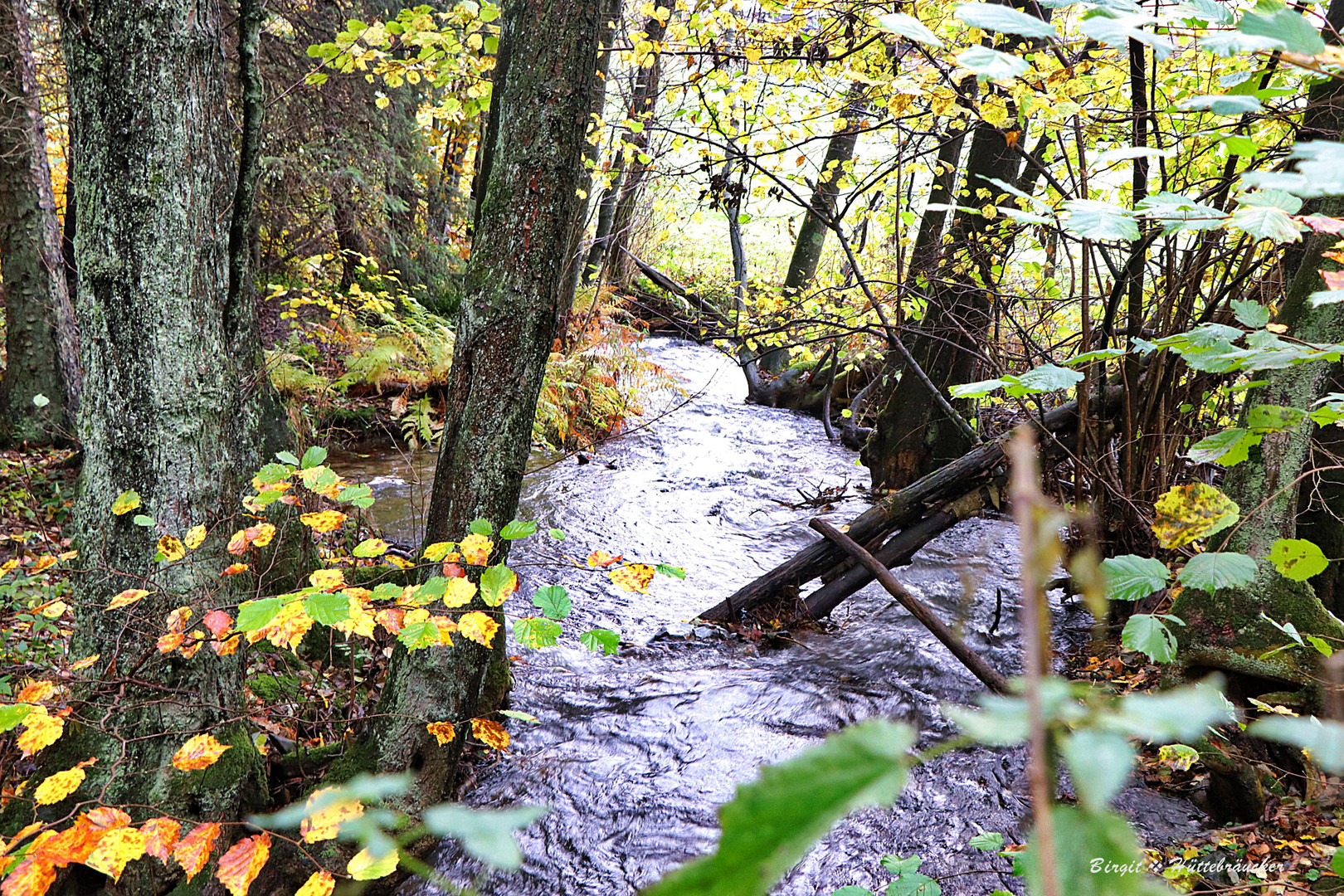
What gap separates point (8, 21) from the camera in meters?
6.15

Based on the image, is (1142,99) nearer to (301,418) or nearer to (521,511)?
(521,511)

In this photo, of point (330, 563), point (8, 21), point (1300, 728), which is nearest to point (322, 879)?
point (330, 563)

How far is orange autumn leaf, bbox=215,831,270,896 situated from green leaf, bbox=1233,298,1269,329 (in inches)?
107

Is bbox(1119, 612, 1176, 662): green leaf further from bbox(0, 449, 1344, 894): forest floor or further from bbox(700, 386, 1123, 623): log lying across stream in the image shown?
bbox(700, 386, 1123, 623): log lying across stream

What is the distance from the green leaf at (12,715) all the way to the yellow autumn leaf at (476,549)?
1207 millimetres

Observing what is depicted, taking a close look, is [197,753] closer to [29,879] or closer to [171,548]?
[29,879]

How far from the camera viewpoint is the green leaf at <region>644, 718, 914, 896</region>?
0.31 meters

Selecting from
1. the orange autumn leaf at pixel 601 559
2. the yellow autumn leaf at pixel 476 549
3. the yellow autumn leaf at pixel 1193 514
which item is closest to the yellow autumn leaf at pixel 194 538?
the yellow autumn leaf at pixel 476 549

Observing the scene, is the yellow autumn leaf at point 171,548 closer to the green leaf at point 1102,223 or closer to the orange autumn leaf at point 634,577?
the orange autumn leaf at point 634,577

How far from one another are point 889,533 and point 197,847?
13.0ft

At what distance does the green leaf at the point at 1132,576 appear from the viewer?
1.33m

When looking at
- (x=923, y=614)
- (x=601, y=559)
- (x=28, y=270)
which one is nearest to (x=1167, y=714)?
(x=601, y=559)

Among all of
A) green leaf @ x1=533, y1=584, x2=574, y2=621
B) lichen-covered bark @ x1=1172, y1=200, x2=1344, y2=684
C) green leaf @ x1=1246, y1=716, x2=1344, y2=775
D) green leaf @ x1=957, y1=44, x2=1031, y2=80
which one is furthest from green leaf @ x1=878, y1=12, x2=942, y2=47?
lichen-covered bark @ x1=1172, y1=200, x2=1344, y2=684

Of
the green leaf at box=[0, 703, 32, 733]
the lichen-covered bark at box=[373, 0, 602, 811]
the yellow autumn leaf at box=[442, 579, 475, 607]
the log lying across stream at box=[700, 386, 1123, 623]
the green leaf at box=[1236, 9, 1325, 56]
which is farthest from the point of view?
the log lying across stream at box=[700, 386, 1123, 623]
